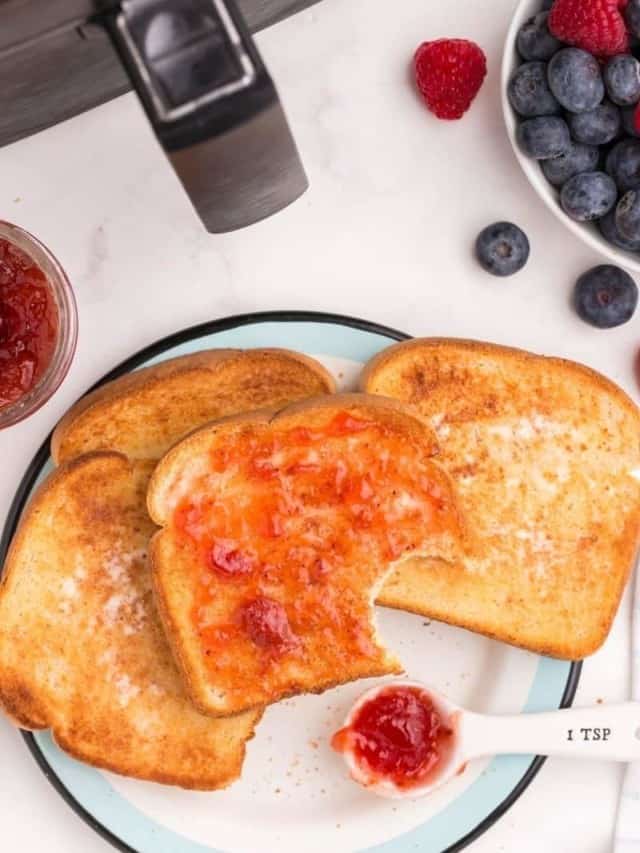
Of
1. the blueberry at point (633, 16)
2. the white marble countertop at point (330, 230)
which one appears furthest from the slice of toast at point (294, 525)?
the blueberry at point (633, 16)

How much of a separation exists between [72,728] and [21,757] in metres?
0.13

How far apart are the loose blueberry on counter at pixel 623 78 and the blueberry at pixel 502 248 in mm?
248

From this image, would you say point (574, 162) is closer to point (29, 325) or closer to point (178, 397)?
point (178, 397)

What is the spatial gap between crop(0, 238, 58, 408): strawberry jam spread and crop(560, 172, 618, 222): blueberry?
663 millimetres

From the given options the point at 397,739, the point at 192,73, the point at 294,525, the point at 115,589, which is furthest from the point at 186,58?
the point at 397,739

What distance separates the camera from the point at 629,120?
149 centimetres

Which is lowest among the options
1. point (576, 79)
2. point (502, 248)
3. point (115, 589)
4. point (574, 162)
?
point (115, 589)

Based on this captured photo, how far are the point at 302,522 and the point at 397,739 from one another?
1.15 ft

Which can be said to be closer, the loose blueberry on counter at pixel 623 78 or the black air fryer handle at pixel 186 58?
the black air fryer handle at pixel 186 58

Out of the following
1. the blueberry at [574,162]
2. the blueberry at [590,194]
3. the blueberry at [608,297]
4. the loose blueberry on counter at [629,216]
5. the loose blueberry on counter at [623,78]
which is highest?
the loose blueberry on counter at [623,78]

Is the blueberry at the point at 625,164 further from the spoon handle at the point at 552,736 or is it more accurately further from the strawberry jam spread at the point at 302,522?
the spoon handle at the point at 552,736

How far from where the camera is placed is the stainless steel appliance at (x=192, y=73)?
1074 millimetres

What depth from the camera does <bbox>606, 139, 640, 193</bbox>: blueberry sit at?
1501 mm

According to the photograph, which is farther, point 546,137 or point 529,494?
point 529,494
